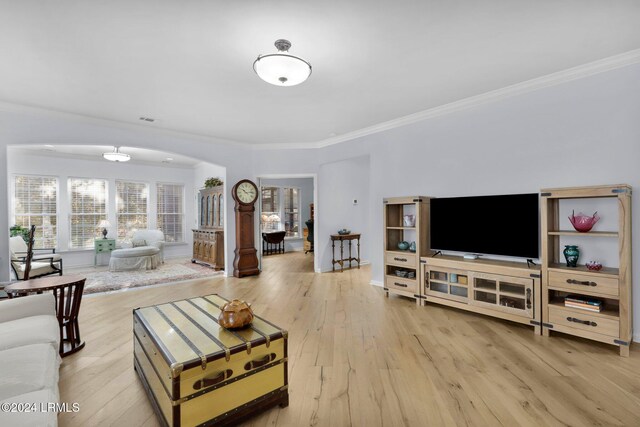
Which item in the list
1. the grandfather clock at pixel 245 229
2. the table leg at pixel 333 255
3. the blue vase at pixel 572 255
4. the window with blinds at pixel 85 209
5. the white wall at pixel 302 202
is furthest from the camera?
the white wall at pixel 302 202

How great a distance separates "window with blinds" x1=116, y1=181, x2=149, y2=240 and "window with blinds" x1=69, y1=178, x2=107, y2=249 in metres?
0.32

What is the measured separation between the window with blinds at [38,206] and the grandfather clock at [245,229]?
4519 mm

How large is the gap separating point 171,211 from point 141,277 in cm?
313

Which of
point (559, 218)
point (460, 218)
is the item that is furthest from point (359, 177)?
point (559, 218)

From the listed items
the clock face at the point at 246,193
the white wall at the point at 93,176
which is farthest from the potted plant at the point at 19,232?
the clock face at the point at 246,193

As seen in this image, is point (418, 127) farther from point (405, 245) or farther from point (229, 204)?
point (229, 204)

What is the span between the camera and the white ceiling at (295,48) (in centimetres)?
219

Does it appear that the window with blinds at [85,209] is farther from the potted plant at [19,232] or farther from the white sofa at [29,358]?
the white sofa at [29,358]

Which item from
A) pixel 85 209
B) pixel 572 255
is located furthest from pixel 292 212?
pixel 572 255

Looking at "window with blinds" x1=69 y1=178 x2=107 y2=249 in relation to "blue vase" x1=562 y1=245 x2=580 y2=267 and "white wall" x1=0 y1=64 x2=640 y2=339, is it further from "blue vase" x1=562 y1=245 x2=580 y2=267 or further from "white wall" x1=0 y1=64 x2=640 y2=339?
"blue vase" x1=562 y1=245 x2=580 y2=267

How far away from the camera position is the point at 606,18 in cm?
231

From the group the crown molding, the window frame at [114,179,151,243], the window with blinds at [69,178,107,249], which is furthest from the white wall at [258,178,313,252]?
the window with blinds at [69,178,107,249]

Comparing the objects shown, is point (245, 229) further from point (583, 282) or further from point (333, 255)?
point (583, 282)

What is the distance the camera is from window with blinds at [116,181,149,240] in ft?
25.7
